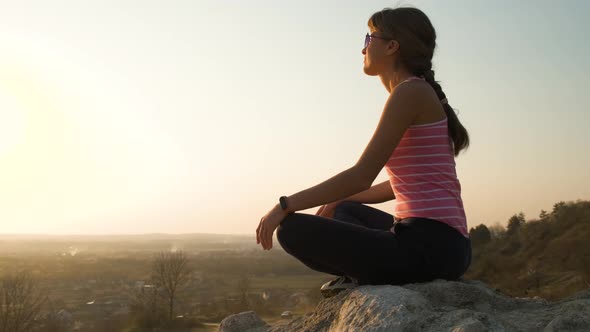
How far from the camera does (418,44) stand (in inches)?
154

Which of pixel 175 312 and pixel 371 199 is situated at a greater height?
pixel 371 199

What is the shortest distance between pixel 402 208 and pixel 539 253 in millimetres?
34752

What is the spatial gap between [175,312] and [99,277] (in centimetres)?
3898

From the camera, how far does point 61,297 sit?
67.4 metres

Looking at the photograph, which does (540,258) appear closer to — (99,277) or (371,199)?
(371,199)

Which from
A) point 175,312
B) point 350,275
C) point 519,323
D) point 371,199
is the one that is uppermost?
point 371,199

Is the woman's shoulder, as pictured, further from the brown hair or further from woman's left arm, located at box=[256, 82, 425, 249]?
the brown hair

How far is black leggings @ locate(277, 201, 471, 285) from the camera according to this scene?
3.61 metres

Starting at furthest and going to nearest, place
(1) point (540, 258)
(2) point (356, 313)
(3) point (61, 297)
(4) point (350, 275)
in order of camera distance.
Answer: (3) point (61, 297) < (1) point (540, 258) < (4) point (350, 275) < (2) point (356, 313)

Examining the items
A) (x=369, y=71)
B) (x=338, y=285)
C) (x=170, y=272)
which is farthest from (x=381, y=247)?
(x=170, y=272)

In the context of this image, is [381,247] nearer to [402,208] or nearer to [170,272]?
[402,208]

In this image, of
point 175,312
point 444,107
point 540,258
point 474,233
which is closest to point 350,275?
point 444,107

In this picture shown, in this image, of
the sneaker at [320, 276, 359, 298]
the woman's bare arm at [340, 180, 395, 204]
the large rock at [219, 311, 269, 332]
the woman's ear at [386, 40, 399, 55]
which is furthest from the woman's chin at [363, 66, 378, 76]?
the large rock at [219, 311, 269, 332]

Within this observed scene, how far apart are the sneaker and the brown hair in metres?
1.10
